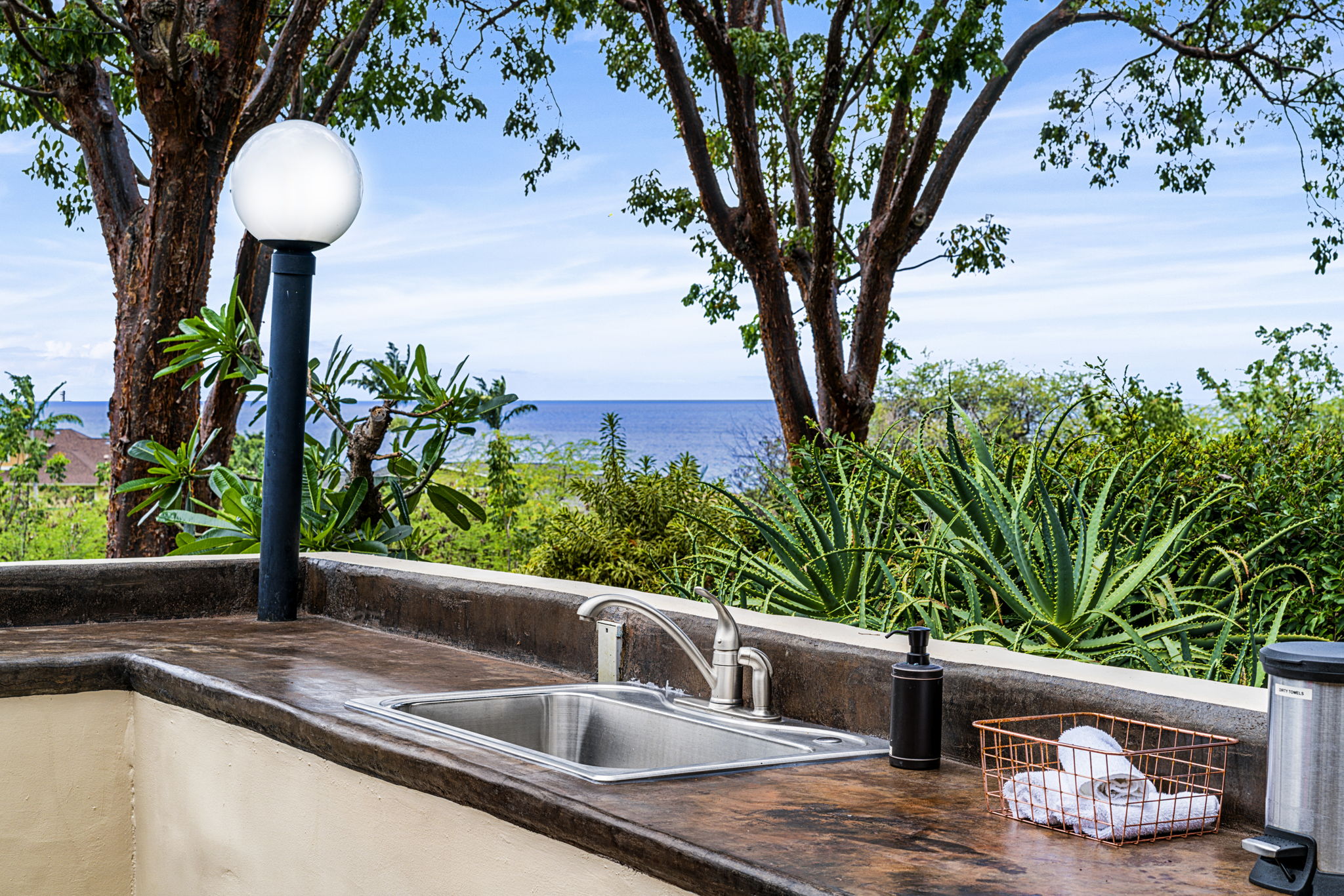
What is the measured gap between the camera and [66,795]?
306 cm

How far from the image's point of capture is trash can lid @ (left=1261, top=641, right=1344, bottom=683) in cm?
153

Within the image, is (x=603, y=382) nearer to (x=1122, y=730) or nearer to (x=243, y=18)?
(x=243, y=18)

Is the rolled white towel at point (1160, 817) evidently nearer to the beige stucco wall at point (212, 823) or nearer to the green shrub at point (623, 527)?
the beige stucco wall at point (212, 823)

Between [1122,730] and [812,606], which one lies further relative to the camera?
[812,606]

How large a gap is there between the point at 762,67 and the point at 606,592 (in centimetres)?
612

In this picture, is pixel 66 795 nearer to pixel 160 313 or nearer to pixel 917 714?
pixel 917 714

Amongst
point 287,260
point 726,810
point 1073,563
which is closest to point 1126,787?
point 726,810

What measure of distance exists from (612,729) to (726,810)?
2.96 ft

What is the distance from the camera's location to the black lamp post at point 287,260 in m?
3.80

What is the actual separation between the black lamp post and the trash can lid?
2948 mm

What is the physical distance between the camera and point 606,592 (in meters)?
2.81

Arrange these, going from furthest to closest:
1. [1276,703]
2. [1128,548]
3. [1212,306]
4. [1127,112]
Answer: [1212,306] < [1127,112] < [1128,548] < [1276,703]

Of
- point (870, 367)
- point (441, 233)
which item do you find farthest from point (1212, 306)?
point (870, 367)

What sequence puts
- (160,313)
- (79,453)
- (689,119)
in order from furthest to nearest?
(79,453) → (689,119) → (160,313)
